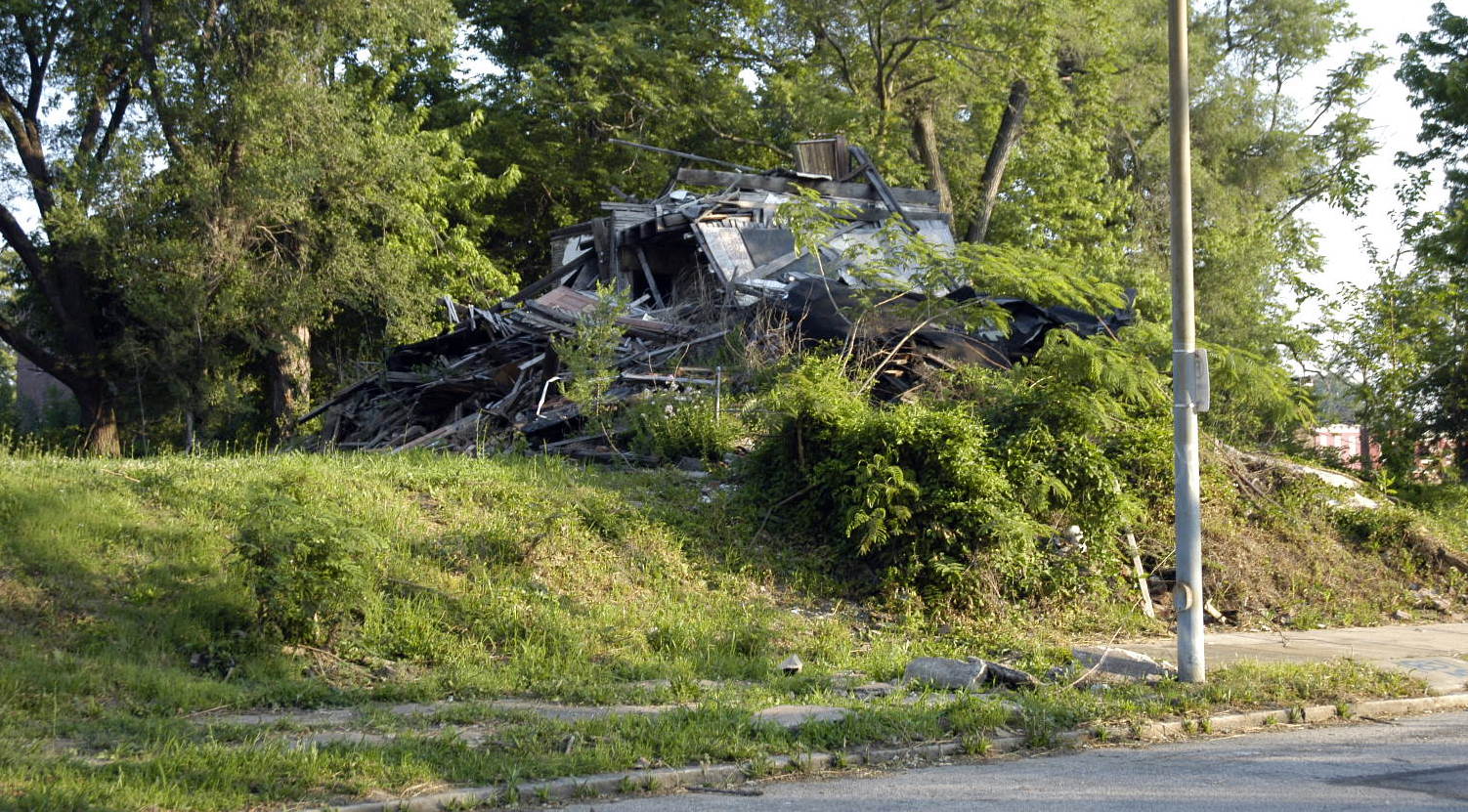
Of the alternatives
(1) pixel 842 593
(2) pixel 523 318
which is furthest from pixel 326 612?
(2) pixel 523 318

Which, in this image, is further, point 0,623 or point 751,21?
point 751,21

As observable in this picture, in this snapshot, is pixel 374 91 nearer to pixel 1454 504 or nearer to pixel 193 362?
pixel 193 362

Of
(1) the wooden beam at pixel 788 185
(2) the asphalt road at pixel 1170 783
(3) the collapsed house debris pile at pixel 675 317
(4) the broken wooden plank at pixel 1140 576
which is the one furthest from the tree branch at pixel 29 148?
(2) the asphalt road at pixel 1170 783

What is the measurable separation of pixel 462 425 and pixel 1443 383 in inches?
670

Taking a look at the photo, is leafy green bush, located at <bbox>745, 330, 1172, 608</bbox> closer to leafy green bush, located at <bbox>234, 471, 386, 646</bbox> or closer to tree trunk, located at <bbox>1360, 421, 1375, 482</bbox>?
leafy green bush, located at <bbox>234, 471, 386, 646</bbox>

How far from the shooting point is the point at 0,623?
8844 millimetres

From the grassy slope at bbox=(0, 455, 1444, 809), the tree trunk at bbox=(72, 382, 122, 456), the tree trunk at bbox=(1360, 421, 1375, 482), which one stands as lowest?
the grassy slope at bbox=(0, 455, 1444, 809)

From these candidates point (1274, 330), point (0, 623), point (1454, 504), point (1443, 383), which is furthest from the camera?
point (1274, 330)

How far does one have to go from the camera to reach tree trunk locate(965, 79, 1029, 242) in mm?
31094

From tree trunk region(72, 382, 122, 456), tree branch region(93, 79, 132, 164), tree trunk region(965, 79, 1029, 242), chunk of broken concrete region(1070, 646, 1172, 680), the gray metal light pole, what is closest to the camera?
the gray metal light pole

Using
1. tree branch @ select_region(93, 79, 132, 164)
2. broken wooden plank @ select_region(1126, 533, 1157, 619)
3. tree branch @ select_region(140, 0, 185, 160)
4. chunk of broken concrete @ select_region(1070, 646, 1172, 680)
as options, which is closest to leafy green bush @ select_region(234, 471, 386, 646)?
chunk of broken concrete @ select_region(1070, 646, 1172, 680)

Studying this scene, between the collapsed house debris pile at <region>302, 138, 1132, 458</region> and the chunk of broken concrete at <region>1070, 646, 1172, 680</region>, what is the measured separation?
6027 millimetres

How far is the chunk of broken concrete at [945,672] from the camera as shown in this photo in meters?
9.41

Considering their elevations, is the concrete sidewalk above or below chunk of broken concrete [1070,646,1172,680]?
below
